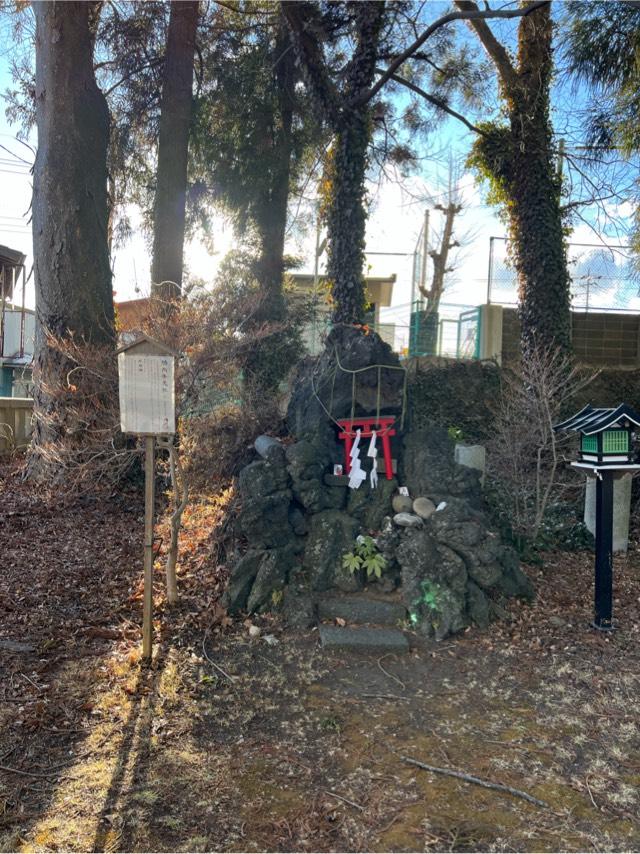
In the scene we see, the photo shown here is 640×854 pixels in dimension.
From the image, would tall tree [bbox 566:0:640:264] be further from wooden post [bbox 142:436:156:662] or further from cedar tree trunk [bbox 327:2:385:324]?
wooden post [bbox 142:436:156:662]

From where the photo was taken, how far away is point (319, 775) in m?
3.10

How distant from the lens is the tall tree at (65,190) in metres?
8.55

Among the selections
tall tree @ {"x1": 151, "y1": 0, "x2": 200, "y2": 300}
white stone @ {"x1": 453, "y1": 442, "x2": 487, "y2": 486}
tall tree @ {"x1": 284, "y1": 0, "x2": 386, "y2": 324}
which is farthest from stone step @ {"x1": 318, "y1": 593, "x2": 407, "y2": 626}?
tall tree @ {"x1": 151, "y1": 0, "x2": 200, "y2": 300}

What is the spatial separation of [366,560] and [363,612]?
1.52ft

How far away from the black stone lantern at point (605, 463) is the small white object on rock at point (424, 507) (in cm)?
131

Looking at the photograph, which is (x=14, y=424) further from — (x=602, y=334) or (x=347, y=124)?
(x=602, y=334)

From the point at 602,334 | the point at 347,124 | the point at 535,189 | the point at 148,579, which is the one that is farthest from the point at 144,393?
the point at 602,334

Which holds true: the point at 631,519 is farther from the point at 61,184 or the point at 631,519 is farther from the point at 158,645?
the point at 61,184

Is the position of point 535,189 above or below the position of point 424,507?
above

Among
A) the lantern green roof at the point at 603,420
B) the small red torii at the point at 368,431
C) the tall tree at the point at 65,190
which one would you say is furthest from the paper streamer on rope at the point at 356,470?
the tall tree at the point at 65,190

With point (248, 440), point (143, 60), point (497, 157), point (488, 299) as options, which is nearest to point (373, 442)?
point (248, 440)

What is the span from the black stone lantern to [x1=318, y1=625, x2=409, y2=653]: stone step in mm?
1669

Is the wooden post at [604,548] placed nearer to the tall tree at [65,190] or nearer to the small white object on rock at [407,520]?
the small white object on rock at [407,520]

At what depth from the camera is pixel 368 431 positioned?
648cm
